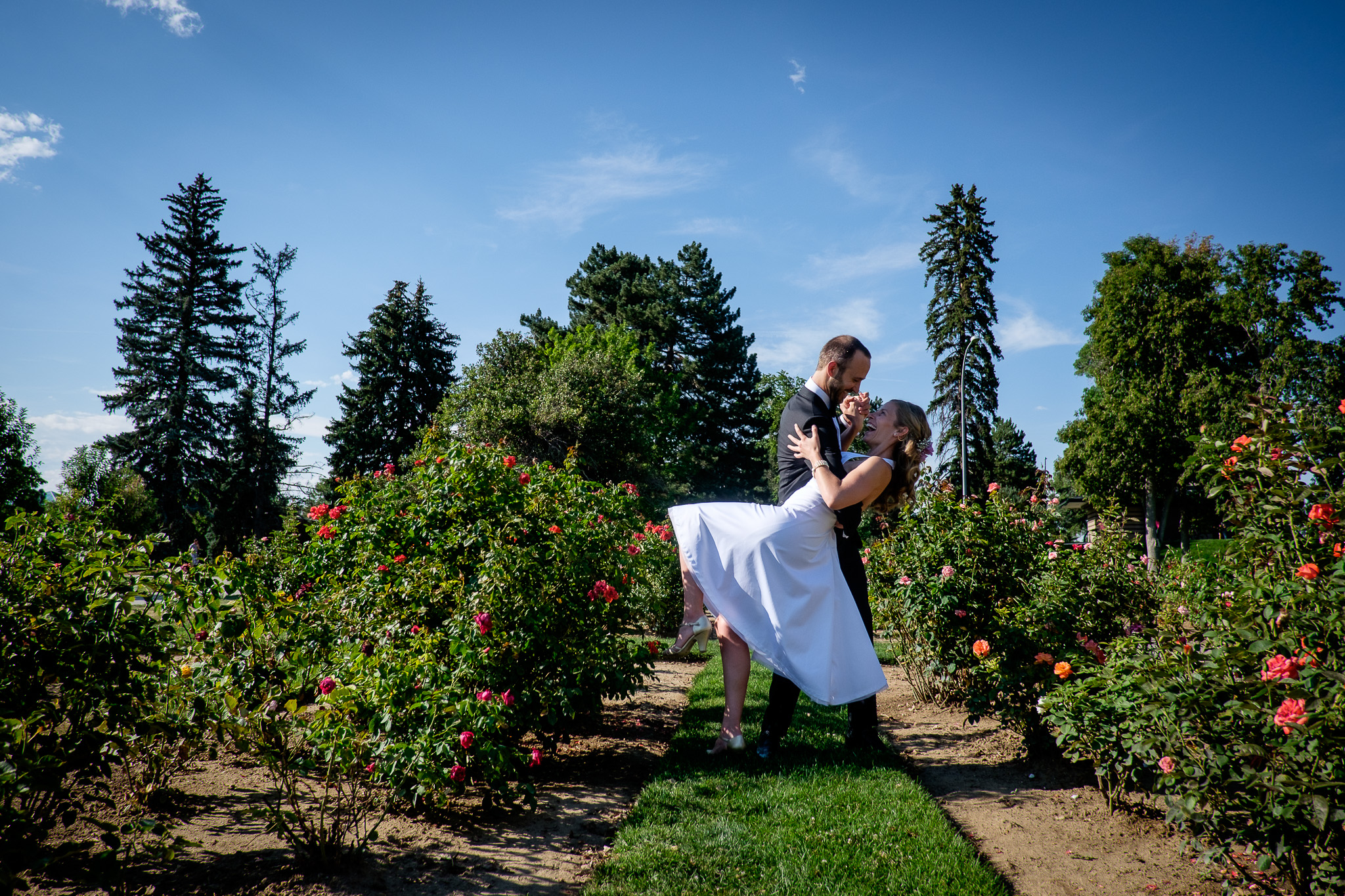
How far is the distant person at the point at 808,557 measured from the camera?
3713mm

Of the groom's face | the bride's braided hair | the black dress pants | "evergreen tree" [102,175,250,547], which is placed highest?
"evergreen tree" [102,175,250,547]

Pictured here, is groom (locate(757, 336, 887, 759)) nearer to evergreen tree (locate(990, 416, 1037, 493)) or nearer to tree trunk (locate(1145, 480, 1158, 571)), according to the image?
tree trunk (locate(1145, 480, 1158, 571))

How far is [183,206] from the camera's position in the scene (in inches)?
1252

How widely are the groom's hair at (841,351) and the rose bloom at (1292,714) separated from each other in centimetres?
243

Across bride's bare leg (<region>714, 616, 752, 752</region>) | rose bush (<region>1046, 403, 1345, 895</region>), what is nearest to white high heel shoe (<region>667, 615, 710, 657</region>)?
bride's bare leg (<region>714, 616, 752, 752</region>)

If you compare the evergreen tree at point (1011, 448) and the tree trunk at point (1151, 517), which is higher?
the evergreen tree at point (1011, 448)

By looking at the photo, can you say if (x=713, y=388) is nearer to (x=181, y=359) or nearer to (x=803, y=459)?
(x=181, y=359)

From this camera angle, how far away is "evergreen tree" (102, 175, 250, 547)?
98.1ft

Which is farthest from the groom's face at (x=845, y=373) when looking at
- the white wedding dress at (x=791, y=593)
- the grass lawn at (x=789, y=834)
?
the grass lawn at (x=789, y=834)

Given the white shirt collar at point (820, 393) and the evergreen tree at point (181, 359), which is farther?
the evergreen tree at point (181, 359)

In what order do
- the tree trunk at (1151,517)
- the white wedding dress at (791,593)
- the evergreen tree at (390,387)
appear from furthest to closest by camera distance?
the evergreen tree at (390,387) → the tree trunk at (1151,517) → the white wedding dress at (791,593)

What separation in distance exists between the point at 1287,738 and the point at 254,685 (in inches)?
Answer: 130

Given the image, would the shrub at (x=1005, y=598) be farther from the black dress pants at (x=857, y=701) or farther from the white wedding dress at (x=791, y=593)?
the white wedding dress at (x=791, y=593)

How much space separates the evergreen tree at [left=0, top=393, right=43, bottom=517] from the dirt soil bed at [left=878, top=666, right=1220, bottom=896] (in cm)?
2110
